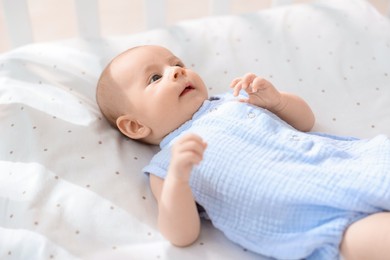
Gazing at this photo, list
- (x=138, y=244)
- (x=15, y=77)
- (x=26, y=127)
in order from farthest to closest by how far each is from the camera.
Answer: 1. (x=15, y=77)
2. (x=26, y=127)
3. (x=138, y=244)

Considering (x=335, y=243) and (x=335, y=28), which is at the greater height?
(x=335, y=28)

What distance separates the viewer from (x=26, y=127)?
997 millimetres

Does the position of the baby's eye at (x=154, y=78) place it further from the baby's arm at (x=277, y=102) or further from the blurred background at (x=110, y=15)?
the blurred background at (x=110, y=15)

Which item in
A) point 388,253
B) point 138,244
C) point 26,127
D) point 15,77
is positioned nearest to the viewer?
point 388,253

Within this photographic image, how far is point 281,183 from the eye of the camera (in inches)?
33.4

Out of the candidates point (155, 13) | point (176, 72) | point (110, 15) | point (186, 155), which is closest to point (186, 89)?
point (176, 72)

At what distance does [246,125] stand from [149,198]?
0.69 ft

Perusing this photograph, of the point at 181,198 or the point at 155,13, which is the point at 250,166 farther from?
the point at 155,13

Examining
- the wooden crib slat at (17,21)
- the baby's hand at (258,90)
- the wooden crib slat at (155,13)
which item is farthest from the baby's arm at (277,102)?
the wooden crib slat at (17,21)

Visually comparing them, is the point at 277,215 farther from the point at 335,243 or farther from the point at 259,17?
the point at 259,17

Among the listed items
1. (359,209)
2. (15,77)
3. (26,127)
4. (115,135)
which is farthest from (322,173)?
(15,77)

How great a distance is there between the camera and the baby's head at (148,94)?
98 cm

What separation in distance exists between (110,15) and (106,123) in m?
0.89

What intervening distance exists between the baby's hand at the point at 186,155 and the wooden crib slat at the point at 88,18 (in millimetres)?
558
